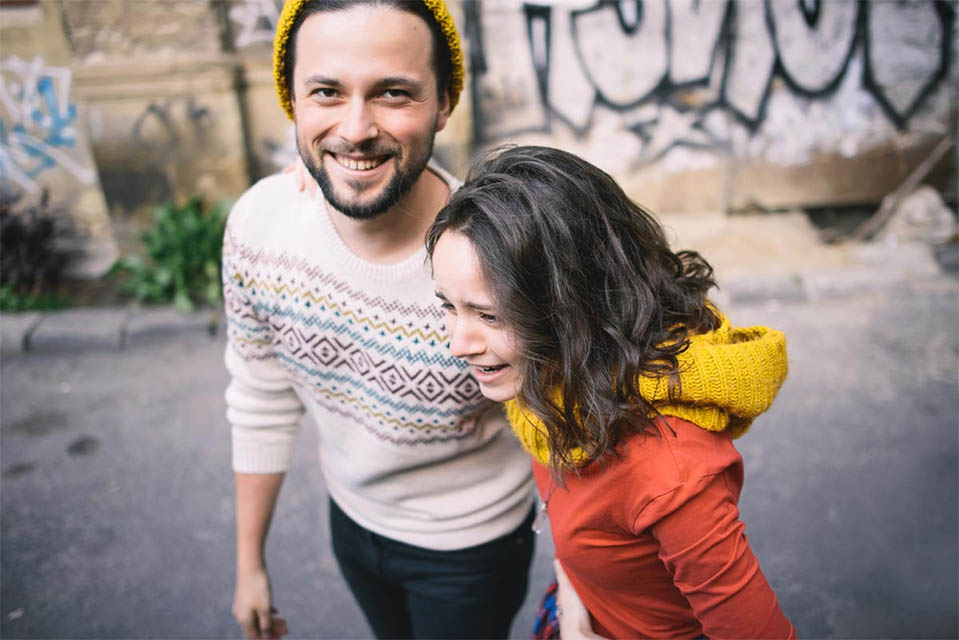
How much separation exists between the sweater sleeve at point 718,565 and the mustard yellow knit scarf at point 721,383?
0.11m

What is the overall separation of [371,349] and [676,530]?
0.75m

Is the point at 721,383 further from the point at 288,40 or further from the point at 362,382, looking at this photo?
the point at 288,40

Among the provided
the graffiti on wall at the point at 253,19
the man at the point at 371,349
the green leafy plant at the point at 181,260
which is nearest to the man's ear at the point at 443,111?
the man at the point at 371,349

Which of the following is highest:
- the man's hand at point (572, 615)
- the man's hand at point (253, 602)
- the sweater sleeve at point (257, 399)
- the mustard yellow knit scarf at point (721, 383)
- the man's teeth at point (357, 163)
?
the man's teeth at point (357, 163)

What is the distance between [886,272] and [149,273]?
17.9ft

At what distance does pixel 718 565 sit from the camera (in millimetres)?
1094

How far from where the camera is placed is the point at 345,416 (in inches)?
65.9

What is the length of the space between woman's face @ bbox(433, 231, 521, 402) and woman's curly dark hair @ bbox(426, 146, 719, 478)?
0.7 inches

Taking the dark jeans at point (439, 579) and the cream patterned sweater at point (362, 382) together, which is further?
the dark jeans at point (439, 579)

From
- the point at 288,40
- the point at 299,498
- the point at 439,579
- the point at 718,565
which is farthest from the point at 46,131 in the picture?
the point at 718,565

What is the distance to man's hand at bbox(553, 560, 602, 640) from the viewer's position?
55.1 inches

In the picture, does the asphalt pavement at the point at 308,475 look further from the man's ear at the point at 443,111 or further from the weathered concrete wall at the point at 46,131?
the man's ear at the point at 443,111

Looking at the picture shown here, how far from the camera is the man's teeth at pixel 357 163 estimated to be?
55.4 inches

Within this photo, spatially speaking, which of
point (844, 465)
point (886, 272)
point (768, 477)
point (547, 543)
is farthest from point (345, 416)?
point (886, 272)
